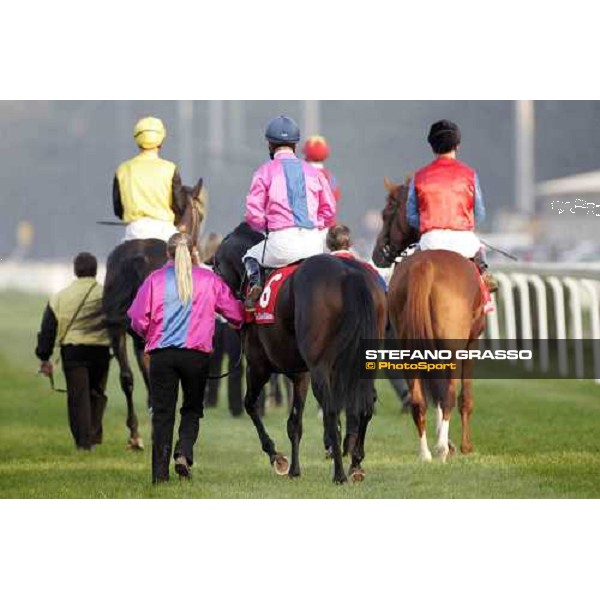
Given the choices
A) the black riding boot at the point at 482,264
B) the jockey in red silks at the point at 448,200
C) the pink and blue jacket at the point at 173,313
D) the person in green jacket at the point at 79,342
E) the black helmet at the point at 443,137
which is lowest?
the person in green jacket at the point at 79,342

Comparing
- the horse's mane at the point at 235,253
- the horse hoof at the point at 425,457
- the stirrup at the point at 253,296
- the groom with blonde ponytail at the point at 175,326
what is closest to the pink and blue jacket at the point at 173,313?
Answer: the groom with blonde ponytail at the point at 175,326

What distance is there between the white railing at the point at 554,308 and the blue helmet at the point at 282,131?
124 inches

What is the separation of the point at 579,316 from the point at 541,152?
1.21 m

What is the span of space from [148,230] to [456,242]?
1.99 meters

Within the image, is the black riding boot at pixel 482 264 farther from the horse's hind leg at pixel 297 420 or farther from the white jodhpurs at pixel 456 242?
the horse's hind leg at pixel 297 420

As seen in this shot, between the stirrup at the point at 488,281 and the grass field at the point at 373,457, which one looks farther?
the stirrup at the point at 488,281

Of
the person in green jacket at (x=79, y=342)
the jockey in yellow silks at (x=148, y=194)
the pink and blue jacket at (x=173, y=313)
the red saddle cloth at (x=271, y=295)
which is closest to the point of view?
the pink and blue jacket at (x=173, y=313)

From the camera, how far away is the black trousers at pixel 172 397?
394 inches

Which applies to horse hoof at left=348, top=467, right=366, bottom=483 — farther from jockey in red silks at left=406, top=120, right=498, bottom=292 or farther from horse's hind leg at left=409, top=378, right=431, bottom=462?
jockey in red silks at left=406, top=120, right=498, bottom=292

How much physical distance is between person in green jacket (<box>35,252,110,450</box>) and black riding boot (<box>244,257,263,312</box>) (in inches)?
77.0

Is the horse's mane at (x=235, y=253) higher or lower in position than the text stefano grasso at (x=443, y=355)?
higher

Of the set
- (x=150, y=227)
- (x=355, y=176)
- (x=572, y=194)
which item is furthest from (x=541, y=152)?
(x=355, y=176)

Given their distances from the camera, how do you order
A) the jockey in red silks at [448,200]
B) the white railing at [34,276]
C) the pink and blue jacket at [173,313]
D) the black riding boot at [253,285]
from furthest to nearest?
the white railing at [34,276], the jockey in red silks at [448,200], the black riding boot at [253,285], the pink and blue jacket at [173,313]

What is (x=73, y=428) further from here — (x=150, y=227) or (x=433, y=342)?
(x=433, y=342)
